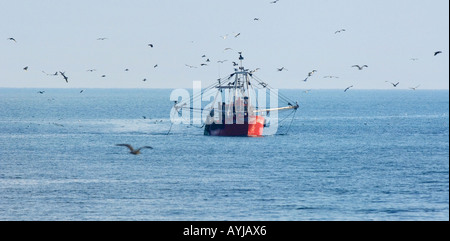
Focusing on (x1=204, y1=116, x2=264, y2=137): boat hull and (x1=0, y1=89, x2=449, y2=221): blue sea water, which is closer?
(x1=0, y1=89, x2=449, y2=221): blue sea water

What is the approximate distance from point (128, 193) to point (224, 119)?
57958mm

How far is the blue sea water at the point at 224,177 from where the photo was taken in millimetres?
66500

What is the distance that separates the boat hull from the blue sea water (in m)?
2.60

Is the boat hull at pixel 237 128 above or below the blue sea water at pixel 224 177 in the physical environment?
above

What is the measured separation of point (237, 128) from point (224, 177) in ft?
153

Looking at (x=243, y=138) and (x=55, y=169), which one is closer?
(x=55, y=169)

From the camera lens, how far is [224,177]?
83562mm

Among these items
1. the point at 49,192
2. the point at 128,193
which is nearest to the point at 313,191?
the point at 128,193

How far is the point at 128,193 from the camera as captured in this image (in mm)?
74125

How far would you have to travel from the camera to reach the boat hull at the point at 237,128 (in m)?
130

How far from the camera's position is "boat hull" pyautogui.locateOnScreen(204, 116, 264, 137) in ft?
427

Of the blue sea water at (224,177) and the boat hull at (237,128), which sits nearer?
the blue sea water at (224,177)

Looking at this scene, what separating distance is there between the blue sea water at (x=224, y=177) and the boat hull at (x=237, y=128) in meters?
2.60
